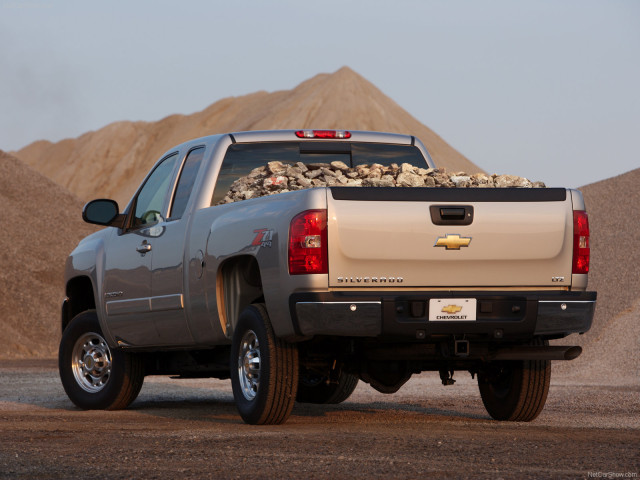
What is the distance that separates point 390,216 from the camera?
8.21 m

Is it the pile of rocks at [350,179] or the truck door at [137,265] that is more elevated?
the pile of rocks at [350,179]

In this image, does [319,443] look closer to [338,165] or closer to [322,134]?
[338,165]

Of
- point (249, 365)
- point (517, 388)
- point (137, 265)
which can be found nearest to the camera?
A: point (249, 365)

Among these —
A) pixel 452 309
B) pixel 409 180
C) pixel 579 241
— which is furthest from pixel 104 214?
pixel 579 241

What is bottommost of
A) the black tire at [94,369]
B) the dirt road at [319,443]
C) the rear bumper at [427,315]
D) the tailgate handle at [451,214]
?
the dirt road at [319,443]

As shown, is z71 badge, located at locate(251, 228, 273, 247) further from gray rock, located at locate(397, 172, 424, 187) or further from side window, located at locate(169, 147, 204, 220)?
side window, located at locate(169, 147, 204, 220)

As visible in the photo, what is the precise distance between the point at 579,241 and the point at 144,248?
3.91 m

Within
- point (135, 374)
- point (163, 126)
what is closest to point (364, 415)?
point (135, 374)

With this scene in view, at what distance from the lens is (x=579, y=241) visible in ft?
28.5

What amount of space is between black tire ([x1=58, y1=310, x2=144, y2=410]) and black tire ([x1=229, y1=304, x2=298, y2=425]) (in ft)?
7.78

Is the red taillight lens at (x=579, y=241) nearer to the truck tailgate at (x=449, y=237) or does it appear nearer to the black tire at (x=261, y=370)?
the truck tailgate at (x=449, y=237)

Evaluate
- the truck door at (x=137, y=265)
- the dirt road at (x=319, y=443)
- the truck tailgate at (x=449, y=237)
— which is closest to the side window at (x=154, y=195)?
the truck door at (x=137, y=265)

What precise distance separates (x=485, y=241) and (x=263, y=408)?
6.70 ft

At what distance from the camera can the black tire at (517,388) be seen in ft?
32.0
